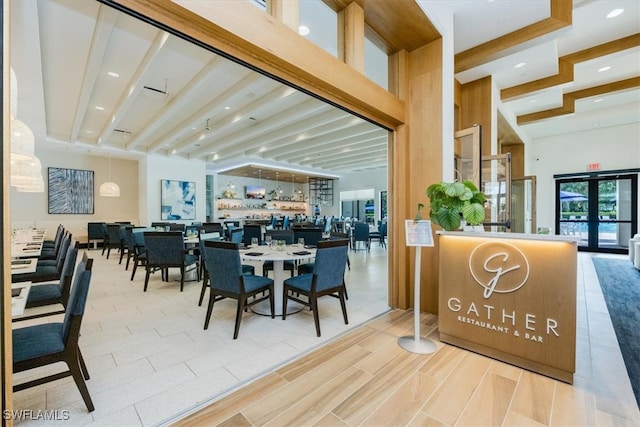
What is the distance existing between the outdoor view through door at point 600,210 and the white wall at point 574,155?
0.31 metres

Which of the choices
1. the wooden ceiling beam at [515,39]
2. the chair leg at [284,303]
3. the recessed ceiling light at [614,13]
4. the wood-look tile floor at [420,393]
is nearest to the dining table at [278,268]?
the chair leg at [284,303]

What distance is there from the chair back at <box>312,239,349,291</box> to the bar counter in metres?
1.04

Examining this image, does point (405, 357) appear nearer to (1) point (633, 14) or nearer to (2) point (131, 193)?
(1) point (633, 14)

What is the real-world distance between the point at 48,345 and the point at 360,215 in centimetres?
1383

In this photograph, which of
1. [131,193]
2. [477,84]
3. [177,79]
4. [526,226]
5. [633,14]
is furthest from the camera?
[131,193]

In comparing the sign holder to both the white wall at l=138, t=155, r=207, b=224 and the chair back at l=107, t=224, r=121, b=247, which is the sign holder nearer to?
the chair back at l=107, t=224, r=121, b=247

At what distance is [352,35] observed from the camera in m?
2.89

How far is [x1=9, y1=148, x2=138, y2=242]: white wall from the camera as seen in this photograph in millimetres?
8219

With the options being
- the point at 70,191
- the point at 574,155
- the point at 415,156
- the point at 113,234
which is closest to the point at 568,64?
the point at 415,156

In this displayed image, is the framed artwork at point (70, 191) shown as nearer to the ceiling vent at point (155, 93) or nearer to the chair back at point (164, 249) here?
the ceiling vent at point (155, 93)

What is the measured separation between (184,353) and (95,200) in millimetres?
9509

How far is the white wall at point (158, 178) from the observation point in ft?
30.2

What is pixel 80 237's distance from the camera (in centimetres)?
906

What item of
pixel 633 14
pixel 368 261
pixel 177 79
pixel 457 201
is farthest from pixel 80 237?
pixel 633 14
